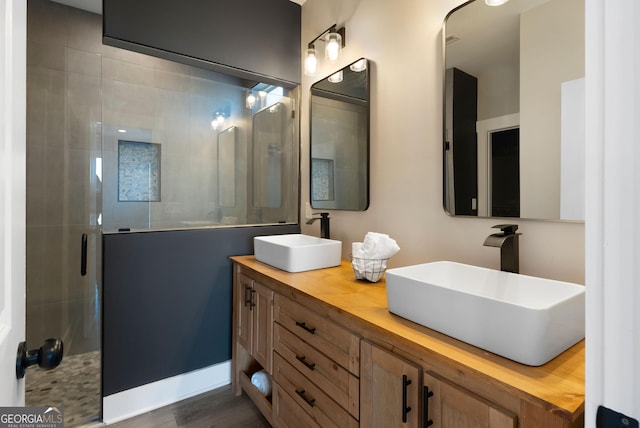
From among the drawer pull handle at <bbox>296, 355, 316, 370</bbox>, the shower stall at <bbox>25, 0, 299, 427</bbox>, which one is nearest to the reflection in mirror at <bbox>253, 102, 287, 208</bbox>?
the shower stall at <bbox>25, 0, 299, 427</bbox>

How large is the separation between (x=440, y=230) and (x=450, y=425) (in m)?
0.87

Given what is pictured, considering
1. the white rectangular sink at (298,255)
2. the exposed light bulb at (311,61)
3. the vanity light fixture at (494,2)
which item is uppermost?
the exposed light bulb at (311,61)

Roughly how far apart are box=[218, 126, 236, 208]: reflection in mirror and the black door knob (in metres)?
1.67

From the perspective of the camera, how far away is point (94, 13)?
8.61 feet

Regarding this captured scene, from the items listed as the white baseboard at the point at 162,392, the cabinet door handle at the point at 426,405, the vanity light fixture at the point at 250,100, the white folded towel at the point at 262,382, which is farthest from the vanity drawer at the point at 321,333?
the vanity light fixture at the point at 250,100

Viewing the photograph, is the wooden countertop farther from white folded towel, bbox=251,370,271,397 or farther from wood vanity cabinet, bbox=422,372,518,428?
white folded towel, bbox=251,370,271,397

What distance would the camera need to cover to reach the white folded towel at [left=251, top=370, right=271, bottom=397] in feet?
Result: 5.98

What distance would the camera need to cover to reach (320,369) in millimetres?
1257

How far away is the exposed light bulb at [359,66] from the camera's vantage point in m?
1.89

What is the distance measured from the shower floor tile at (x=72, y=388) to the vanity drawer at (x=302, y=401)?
1.14m

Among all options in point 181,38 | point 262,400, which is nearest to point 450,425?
point 262,400

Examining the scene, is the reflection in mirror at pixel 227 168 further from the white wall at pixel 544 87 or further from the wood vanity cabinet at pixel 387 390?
the white wall at pixel 544 87

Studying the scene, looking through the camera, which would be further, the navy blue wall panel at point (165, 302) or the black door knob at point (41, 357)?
the navy blue wall panel at point (165, 302)

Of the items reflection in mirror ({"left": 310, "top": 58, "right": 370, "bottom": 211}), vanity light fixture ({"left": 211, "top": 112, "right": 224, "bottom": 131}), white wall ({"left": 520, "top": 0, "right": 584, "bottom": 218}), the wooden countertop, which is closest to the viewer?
the wooden countertop
